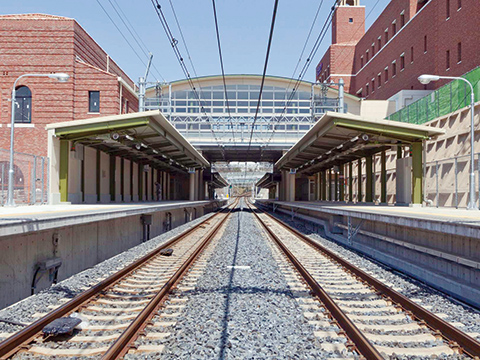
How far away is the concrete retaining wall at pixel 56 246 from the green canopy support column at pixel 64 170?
4.63 metres

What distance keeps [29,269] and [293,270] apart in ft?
18.4

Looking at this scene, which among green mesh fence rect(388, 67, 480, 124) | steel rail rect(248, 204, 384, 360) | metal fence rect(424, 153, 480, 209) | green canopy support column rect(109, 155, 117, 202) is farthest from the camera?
green canopy support column rect(109, 155, 117, 202)

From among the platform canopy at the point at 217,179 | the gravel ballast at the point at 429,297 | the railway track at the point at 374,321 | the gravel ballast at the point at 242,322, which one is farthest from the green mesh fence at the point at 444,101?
the platform canopy at the point at 217,179

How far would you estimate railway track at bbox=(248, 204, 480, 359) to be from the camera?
490 cm

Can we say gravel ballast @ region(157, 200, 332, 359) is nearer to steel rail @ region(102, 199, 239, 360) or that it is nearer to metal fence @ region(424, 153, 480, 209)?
steel rail @ region(102, 199, 239, 360)

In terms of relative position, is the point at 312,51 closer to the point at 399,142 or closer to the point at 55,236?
the point at 55,236

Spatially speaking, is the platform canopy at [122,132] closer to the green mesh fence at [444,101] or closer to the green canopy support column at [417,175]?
the green canopy support column at [417,175]

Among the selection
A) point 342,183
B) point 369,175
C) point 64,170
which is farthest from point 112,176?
point 342,183

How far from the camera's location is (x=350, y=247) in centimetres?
1513

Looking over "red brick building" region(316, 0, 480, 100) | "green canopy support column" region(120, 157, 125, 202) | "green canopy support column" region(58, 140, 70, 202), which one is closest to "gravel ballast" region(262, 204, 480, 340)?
"red brick building" region(316, 0, 480, 100)

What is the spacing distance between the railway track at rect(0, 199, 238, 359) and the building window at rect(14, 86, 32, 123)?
27.9 meters

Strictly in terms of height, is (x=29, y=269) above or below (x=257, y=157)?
below

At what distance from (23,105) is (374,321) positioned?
33691 mm

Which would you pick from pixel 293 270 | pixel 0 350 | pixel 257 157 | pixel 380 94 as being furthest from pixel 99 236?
pixel 380 94
